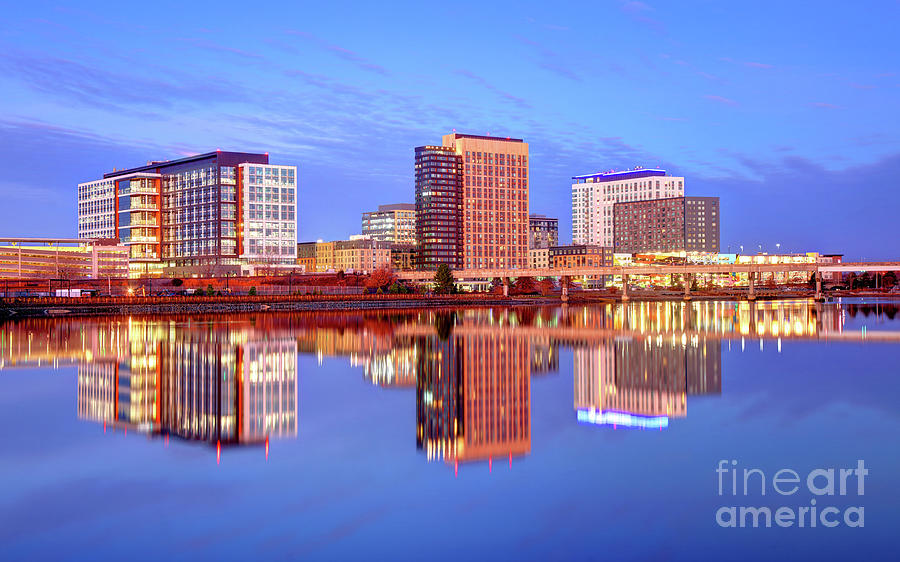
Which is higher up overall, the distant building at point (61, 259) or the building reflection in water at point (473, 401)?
the distant building at point (61, 259)

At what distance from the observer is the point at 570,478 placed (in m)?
21.3

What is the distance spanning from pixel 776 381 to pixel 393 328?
155 feet

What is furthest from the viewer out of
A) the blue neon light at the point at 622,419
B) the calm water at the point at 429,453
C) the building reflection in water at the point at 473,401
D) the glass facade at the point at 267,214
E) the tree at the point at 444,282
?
the glass facade at the point at 267,214

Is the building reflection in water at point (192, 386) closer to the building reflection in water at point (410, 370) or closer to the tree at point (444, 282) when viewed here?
the building reflection in water at point (410, 370)

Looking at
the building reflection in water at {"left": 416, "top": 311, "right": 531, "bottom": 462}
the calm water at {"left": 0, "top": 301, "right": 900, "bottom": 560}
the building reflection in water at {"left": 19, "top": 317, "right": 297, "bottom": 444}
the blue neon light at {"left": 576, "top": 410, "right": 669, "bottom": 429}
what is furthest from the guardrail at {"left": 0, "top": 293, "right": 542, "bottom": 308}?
the blue neon light at {"left": 576, "top": 410, "right": 669, "bottom": 429}

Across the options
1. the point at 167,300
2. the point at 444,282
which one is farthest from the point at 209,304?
the point at 444,282

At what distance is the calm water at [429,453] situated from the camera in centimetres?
1675

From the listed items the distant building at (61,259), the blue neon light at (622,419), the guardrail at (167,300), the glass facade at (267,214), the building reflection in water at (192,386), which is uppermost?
the glass facade at (267,214)

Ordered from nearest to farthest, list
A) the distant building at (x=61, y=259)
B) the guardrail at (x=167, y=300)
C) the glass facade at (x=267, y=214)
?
the guardrail at (x=167, y=300) < the distant building at (x=61, y=259) < the glass facade at (x=267, y=214)

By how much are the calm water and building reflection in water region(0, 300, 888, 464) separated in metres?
0.23

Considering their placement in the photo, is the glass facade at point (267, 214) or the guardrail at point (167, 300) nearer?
the guardrail at point (167, 300)

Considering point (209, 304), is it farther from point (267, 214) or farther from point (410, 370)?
point (410, 370)

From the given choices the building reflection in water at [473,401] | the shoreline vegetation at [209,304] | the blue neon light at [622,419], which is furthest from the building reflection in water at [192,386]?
the shoreline vegetation at [209,304]

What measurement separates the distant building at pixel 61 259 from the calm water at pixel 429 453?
451 ft
